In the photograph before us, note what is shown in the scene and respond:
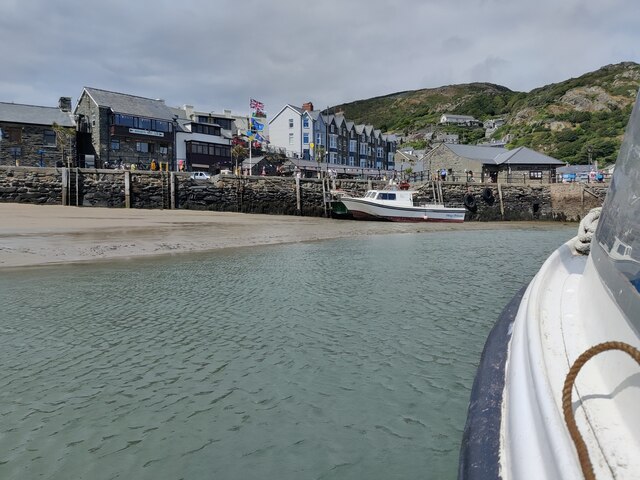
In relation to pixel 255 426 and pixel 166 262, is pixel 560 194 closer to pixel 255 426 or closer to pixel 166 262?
pixel 166 262

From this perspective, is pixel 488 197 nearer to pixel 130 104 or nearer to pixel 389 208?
pixel 389 208

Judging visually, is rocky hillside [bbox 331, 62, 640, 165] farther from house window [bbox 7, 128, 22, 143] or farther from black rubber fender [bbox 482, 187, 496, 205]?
house window [bbox 7, 128, 22, 143]

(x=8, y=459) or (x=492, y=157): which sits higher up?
(x=492, y=157)

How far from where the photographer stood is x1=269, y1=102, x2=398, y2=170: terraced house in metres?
70.3

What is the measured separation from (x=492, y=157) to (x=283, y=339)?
56.1 metres

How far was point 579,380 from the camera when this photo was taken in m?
2.07

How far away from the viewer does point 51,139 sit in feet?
159

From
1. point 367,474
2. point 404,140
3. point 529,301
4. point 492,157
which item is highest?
point 404,140

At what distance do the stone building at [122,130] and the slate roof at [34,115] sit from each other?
1.61m

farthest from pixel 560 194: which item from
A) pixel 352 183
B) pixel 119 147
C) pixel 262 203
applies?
pixel 119 147

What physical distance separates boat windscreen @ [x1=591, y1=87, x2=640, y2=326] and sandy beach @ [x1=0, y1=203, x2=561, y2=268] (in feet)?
43.5

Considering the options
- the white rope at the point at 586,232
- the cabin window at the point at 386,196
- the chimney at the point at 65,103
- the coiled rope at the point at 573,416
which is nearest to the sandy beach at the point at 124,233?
the cabin window at the point at 386,196

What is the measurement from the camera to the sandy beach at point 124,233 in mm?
14344

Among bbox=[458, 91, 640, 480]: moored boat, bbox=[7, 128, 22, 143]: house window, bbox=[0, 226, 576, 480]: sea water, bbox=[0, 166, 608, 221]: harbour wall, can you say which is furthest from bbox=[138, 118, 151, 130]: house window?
bbox=[458, 91, 640, 480]: moored boat
